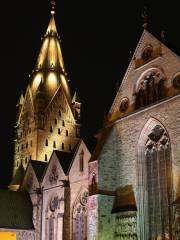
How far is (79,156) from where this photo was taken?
37688 mm

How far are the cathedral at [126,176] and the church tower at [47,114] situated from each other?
619 inches

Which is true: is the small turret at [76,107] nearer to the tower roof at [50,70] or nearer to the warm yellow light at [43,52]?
the tower roof at [50,70]

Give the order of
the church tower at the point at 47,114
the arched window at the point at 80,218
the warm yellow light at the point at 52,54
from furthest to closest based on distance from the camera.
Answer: the warm yellow light at the point at 52,54 → the church tower at the point at 47,114 → the arched window at the point at 80,218

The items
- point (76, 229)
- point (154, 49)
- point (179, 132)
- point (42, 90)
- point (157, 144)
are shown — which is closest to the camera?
point (179, 132)

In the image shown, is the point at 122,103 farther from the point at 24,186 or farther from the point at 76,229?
the point at 24,186

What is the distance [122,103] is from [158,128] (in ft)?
14.7

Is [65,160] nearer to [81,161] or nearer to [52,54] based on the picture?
[81,161]

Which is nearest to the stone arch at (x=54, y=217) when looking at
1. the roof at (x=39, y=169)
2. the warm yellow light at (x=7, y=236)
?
the warm yellow light at (x=7, y=236)

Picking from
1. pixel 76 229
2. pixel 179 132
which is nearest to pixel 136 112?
pixel 179 132

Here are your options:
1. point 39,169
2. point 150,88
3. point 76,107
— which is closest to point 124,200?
point 150,88

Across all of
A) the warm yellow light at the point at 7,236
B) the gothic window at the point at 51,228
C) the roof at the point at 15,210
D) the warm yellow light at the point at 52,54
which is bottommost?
the warm yellow light at the point at 7,236

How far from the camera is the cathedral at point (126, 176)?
27266 millimetres

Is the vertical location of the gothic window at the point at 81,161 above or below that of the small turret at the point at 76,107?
below

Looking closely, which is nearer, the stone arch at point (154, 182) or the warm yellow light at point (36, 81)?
the stone arch at point (154, 182)
